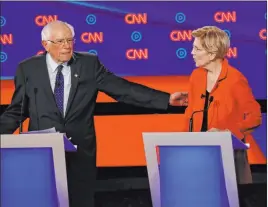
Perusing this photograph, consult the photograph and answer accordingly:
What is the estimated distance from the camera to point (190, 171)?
2709 mm

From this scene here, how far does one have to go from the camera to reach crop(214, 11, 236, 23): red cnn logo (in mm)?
4492

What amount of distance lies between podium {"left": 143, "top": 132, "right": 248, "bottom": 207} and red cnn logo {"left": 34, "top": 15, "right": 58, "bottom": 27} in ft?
6.76

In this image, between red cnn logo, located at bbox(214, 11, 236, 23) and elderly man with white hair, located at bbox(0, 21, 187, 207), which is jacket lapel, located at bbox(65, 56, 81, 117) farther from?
red cnn logo, located at bbox(214, 11, 236, 23)

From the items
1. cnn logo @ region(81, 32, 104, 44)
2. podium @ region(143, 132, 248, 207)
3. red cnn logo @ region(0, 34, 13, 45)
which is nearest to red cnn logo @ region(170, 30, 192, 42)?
cnn logo @ region(81, 32, 104, 44)

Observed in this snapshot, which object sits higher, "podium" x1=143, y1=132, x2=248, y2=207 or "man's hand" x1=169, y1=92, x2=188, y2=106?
"man's hand" x1=169, y1=92, x2=188, y2=106

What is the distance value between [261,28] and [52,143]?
237 cm

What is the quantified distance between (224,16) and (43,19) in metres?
1.36

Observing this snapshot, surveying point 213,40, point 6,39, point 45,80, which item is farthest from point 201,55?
point 6,39

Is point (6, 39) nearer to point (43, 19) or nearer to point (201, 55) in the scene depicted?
point (43, 19)

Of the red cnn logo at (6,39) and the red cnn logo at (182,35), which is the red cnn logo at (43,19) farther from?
the red cnn logo at (182,35)

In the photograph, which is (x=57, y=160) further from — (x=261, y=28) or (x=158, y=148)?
(x=261, y=28)

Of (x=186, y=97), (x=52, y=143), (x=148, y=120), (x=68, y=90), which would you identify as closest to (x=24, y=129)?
(x=68, y=90)

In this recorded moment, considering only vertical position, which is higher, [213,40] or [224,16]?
[224,16]

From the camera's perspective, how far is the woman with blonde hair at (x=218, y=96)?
3.71 metres
